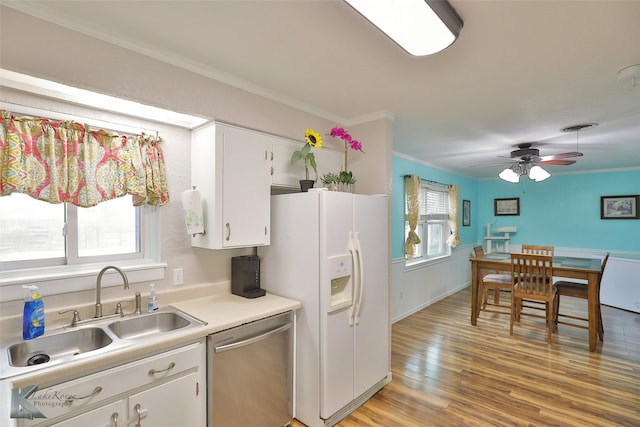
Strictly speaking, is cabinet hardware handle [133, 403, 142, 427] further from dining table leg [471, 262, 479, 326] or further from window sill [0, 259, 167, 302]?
dining table leg [471, 262, 479, 326]

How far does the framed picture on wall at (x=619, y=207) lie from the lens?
5500 mm

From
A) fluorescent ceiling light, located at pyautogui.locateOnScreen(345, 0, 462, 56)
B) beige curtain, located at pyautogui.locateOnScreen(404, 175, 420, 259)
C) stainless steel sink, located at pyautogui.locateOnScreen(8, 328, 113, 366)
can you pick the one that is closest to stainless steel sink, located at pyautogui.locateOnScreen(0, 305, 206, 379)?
Answer: stainless steel sink, located at pyautogui.locateOnScreen(8, 328, 113, 366)

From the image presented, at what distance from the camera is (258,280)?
7.85 feet

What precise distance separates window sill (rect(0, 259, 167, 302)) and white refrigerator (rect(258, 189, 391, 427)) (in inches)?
33.7

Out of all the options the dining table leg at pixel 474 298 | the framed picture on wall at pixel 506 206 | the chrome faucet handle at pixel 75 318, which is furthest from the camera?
the framed picture on wall at pixel 506 206

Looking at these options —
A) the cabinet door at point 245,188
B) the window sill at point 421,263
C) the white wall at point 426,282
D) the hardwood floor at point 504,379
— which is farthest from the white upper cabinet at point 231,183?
the window sill at point 421,263

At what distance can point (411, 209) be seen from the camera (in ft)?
15.2

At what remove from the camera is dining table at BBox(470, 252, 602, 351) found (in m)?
3.43

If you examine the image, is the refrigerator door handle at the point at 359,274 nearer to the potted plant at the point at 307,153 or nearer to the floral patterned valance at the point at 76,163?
the potted plant at the point at 307,153

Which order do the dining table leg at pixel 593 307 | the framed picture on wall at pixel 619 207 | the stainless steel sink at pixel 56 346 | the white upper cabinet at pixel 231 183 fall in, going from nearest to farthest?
the stainless steel sink at pixel 56 346 → the white upper cabinet at pixel 231 183 → the dining table leg at pixel 593 307 → the framed picture on wall at pixel 619 207

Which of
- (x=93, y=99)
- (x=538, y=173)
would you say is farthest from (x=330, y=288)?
(x=538, y=173)

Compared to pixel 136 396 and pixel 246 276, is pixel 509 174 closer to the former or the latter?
pixel 246 276

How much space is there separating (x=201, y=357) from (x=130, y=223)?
107 centimetres

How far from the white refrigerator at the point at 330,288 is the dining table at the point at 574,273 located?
7.85 ft
